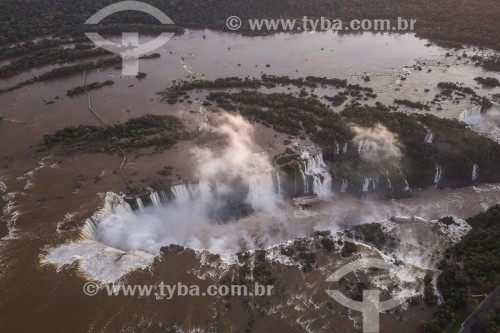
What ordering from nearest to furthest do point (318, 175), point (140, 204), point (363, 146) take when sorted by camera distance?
point (140, 204)
point (318, 175)
point (363, 146)

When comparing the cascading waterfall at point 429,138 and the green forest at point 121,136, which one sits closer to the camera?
the green forest at point 121,136

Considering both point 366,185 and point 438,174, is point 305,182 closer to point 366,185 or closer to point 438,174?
point 366,185

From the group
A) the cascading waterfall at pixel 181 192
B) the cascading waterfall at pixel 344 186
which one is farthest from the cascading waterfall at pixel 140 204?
the cascading waterfall at pixel 344 186

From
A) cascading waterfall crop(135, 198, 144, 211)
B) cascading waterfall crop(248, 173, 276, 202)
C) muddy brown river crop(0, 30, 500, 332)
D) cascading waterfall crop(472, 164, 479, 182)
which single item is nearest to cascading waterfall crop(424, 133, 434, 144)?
cascading waterfall crop(472, 164, 479, 182)

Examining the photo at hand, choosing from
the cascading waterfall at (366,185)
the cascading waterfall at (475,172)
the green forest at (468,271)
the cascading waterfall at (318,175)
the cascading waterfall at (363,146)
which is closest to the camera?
the green forest at (468,271)

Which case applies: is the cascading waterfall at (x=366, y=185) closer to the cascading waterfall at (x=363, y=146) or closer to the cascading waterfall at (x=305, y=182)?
the cascading waterfall at (x=363, y=146)

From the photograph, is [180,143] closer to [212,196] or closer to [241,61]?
[212,196]

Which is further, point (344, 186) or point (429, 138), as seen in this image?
point (429, 138)

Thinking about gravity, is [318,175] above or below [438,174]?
above

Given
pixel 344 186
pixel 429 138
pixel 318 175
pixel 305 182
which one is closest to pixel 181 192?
pixel 305 182

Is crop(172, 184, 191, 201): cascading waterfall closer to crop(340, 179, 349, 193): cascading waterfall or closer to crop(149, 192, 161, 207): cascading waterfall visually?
crop(149, 192, 161, 207): cascading waterfall
